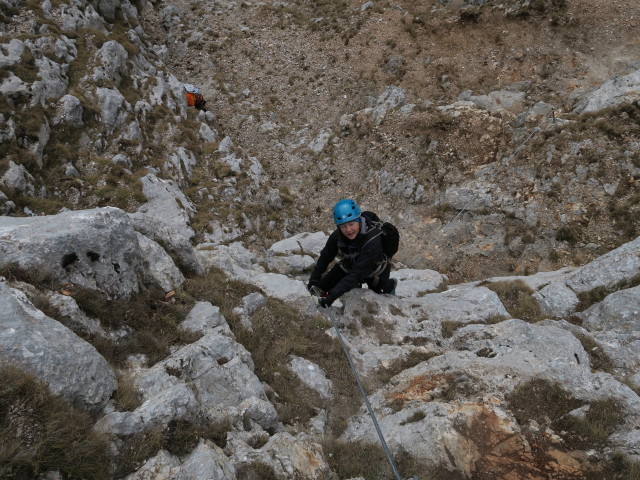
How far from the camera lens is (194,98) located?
2656cm

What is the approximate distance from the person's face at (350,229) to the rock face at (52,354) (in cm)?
544

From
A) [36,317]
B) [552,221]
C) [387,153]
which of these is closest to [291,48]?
[387,153]

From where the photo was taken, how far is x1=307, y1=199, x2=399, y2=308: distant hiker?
28.4ft

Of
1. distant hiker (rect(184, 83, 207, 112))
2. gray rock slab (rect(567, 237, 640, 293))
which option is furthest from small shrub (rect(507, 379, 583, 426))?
distant hiker (rect(184, 83, 207, 112))

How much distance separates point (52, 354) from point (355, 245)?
251 inches

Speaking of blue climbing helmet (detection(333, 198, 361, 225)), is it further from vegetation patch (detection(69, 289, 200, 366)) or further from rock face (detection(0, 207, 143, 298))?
rock face (detection(0, 207, 143, 298))

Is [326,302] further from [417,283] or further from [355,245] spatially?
[417,283]

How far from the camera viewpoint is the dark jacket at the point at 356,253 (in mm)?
8836

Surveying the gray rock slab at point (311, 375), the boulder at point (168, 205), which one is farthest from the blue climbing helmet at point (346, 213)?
the boulder at point (168, 205)

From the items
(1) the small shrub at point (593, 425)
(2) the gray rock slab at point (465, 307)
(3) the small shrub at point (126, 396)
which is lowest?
(2) the gray rock slab at point (465, 307)

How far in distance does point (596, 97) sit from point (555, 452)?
21.3 metres

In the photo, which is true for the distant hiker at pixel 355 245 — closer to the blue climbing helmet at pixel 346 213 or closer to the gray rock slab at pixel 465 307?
the blue climbing helmet at pixel 346 213

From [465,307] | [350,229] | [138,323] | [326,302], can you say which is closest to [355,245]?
[350,229]

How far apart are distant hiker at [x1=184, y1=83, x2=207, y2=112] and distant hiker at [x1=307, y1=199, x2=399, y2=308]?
21.7 metres
